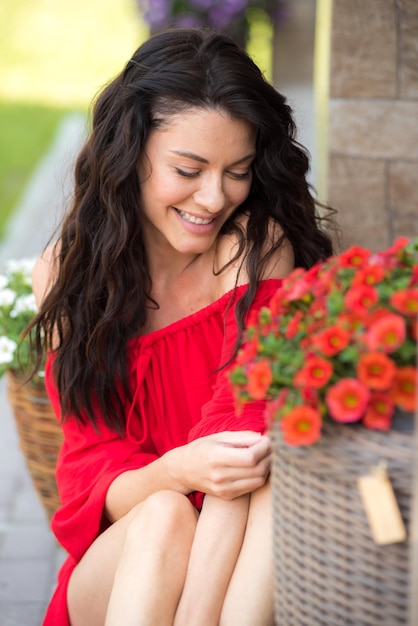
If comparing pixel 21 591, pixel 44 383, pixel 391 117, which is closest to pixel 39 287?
pixel 44 383

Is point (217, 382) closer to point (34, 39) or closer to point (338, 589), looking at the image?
point (338, 589)

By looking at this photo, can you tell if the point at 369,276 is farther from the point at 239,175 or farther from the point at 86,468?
the point at 86,468

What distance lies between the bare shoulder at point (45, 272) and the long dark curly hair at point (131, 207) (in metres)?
0.02

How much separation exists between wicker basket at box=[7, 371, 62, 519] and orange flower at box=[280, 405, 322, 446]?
1.37m

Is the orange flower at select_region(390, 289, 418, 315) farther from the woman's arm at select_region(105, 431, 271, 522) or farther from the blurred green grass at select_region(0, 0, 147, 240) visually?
the blurred green grass at select_region(0, 0, 147, 240)

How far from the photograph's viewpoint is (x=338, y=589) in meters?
1.38

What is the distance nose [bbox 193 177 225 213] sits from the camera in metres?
2.07

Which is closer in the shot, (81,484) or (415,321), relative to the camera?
(415,321)

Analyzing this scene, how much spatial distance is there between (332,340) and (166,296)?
3.59ft

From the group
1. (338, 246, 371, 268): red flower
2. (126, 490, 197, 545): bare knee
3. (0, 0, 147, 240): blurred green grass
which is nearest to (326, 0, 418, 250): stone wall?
(126, 490, 197, 545): bare knee

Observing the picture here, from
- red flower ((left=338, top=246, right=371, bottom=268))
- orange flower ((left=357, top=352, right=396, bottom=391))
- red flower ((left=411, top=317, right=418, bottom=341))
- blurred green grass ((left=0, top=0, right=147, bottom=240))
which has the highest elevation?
blurred green grass ((left=0, top=0, right=147, bottom=240))

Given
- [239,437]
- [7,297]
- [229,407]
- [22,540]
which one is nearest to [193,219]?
[229,407]

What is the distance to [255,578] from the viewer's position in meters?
1.72

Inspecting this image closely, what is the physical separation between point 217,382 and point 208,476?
1.13 ft
